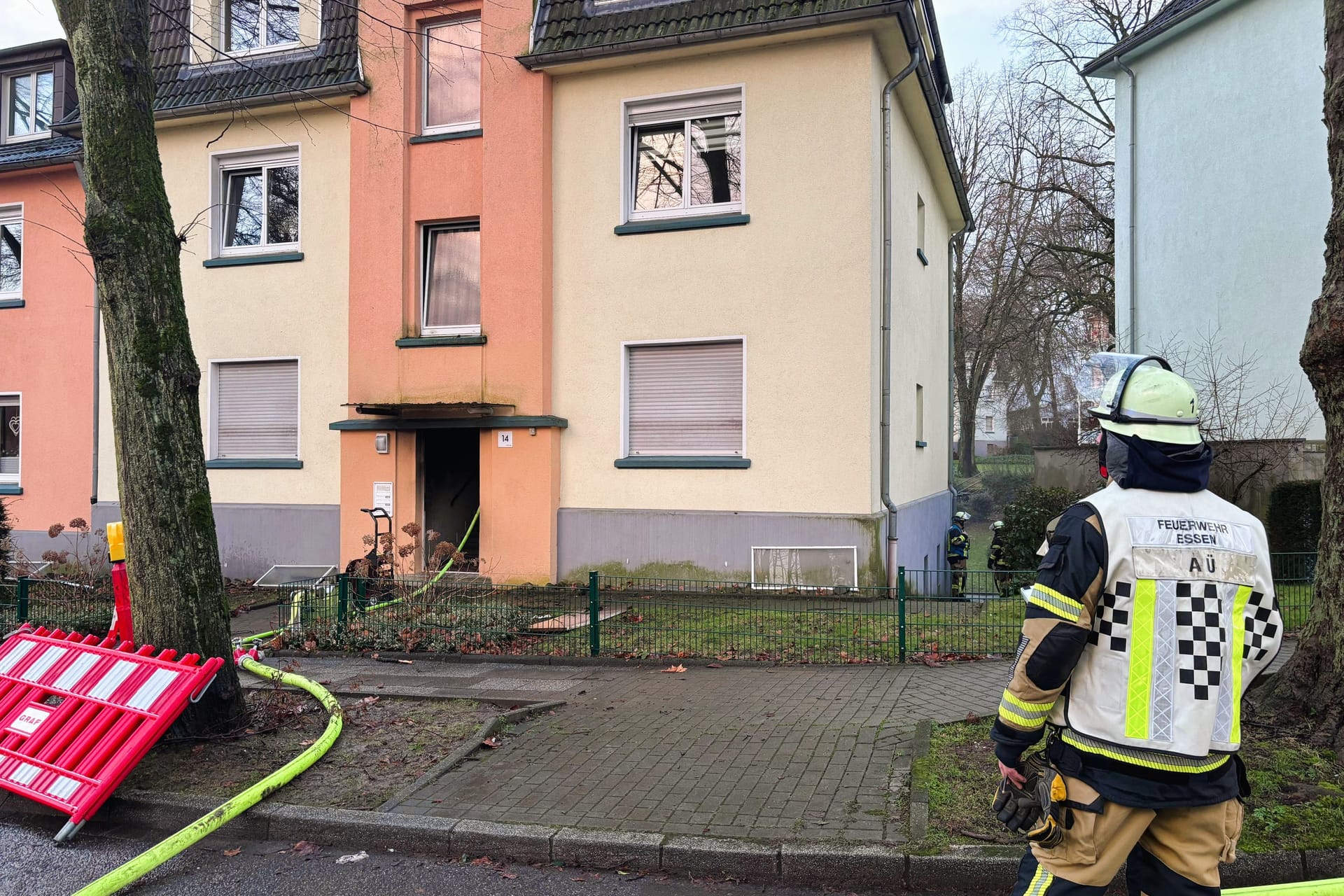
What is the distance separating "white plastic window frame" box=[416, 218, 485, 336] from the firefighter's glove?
38.5ft

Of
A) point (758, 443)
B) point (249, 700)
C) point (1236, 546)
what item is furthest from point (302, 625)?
point (1236, 546)

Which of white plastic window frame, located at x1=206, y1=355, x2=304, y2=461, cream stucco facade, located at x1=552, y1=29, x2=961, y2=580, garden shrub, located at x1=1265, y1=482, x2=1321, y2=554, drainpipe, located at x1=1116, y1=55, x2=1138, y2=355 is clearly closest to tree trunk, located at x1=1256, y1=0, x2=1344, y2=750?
cream stucco facade, located at x1=552, y1=29, x2=961, y2=580

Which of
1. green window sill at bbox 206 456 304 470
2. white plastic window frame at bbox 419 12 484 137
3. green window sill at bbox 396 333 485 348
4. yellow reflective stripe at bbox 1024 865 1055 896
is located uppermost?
white plastic window frame at bbox 419 12 484 137

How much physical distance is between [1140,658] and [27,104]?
21838 millimetres

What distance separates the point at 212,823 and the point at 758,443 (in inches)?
335

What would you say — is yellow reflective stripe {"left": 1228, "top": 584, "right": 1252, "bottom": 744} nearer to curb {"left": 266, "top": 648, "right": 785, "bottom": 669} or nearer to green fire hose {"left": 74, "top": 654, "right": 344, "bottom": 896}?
green fire hose {"left": 74, "top": 654, "right": 344, "bottom": 896}

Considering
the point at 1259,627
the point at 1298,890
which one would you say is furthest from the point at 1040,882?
the point at 1298,890

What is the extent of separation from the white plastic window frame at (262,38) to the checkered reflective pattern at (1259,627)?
15.3 metres

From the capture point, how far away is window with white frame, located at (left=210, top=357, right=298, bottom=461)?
48.3 ft

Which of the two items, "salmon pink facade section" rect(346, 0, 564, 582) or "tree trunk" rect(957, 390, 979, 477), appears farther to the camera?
"tree trunk" rect(957, 390, 979, 477)

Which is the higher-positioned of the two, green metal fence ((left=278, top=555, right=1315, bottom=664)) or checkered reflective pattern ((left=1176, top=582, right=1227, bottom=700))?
checkered reflective pattern ((left=1176, top=582, right=1227, bottom=700))

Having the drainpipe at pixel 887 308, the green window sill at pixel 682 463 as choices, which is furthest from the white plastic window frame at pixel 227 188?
the drainpipe at pixel 887 308

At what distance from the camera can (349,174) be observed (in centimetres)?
1416

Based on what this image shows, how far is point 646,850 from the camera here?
4266mm
